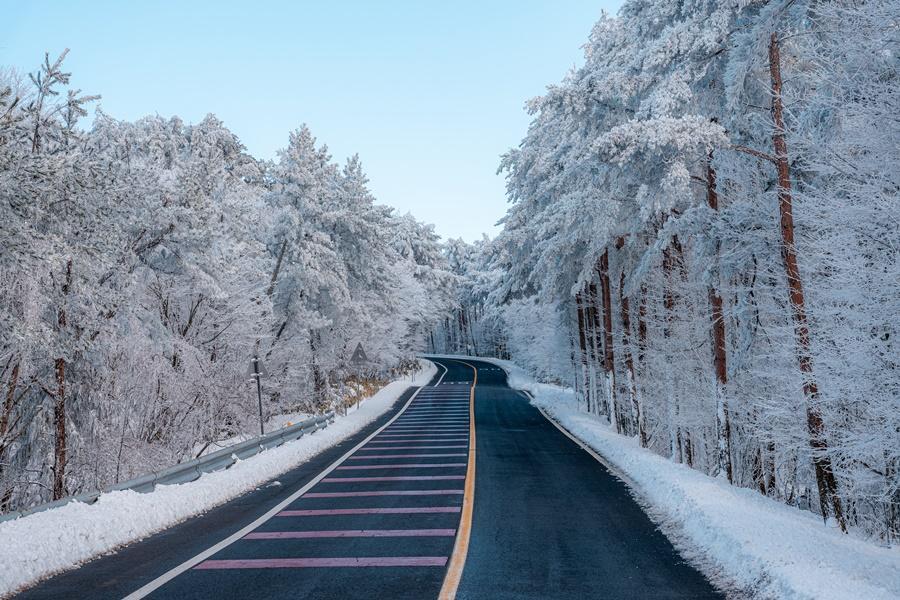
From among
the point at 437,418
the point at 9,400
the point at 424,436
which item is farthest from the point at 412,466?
the point at 437,418

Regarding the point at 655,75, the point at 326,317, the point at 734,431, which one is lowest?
the point at 734,431

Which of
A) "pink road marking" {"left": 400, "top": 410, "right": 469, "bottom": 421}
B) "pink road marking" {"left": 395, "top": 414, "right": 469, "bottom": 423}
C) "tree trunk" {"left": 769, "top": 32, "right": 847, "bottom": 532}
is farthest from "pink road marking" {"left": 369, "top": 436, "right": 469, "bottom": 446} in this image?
"tree trunk" {"left": 769, "top": 32, "right": 847, "bottom": 532}

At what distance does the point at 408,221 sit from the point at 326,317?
43825 millimetres

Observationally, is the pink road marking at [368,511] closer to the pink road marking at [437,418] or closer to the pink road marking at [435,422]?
the pink road marking at [435,422]

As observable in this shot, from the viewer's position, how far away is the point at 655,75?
16859 millimetres

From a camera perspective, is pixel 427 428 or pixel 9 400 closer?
pixel 9 400

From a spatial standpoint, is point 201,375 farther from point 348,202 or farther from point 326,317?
point 348,202

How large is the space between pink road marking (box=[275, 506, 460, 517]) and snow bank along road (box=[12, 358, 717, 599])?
30 mm

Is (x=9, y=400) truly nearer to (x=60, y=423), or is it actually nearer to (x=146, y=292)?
(x=60, y=423)

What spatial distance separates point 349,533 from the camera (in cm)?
924

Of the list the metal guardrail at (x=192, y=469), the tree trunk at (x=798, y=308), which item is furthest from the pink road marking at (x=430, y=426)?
the tree trunk at (x=798, y=308)

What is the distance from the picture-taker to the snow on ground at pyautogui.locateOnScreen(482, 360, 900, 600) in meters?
6.36

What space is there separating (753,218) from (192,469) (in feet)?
37.7

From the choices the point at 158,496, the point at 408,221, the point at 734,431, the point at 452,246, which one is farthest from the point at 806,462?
the point at 452,246
